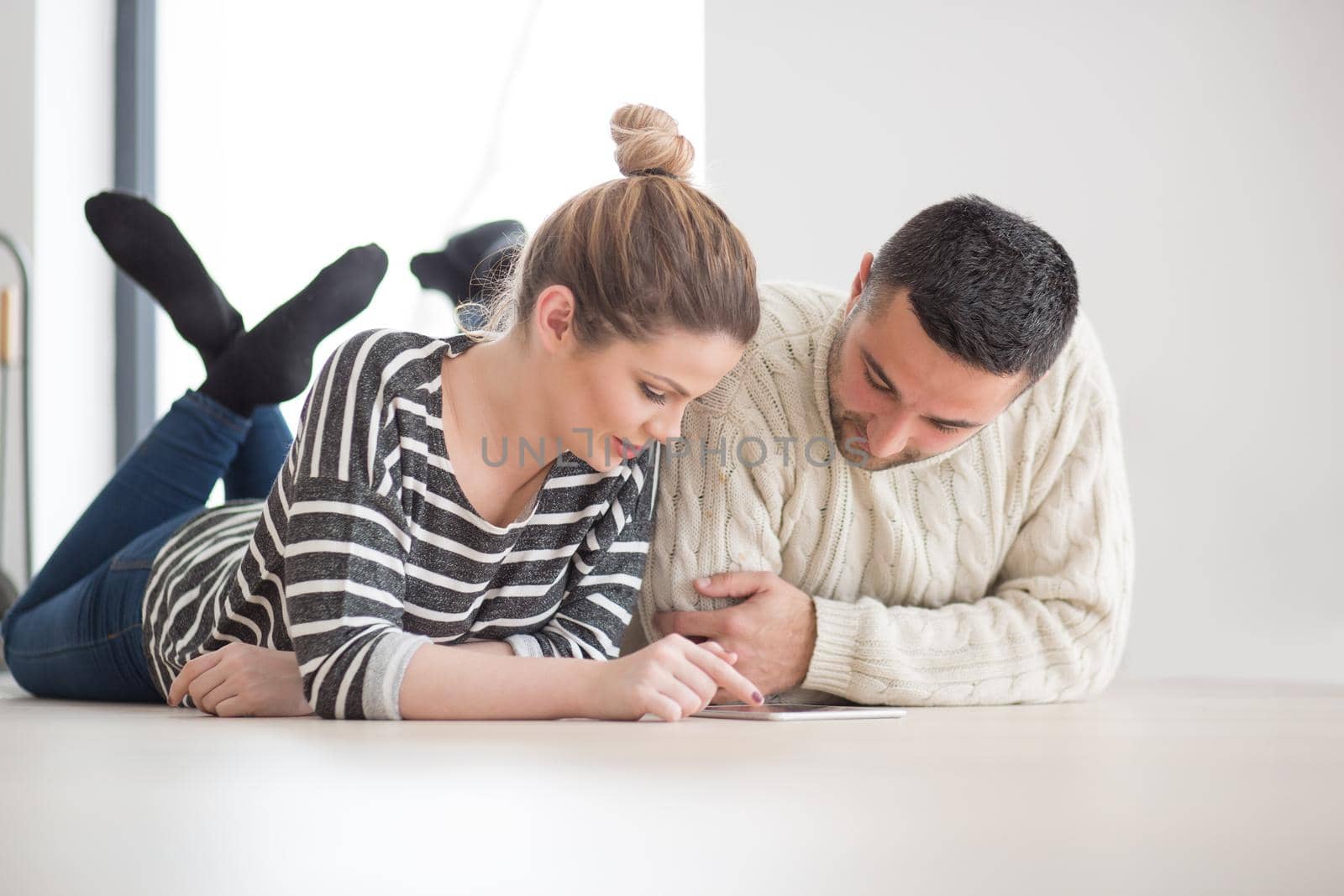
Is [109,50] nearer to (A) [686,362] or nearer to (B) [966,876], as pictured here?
(A) [686,362]

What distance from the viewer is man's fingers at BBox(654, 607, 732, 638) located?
140 cm

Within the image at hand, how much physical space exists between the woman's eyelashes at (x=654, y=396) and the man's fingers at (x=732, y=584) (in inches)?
12.0

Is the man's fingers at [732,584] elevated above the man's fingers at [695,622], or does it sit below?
above

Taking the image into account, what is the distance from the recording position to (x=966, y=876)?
1.63 ft

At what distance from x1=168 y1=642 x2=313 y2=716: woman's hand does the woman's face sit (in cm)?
37

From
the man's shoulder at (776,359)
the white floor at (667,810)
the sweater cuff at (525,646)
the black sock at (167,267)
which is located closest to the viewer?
the white floor at (667,810)

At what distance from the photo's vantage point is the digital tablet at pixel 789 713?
111cm

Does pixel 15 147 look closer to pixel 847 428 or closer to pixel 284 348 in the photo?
pixel 284 348

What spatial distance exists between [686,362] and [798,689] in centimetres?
49

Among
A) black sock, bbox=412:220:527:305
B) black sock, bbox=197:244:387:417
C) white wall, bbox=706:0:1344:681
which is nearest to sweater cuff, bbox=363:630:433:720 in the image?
black sock, bbox=197:244:387:417

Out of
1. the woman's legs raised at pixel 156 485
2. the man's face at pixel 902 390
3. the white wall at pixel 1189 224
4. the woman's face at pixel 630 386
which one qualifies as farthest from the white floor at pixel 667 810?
the white wall at pixel 1189 224

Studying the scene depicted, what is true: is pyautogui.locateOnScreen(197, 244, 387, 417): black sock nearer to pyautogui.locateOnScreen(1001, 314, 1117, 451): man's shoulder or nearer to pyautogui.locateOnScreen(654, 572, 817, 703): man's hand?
pyautogui.locateOnScreen(654, 572, 817, 703): man's hand

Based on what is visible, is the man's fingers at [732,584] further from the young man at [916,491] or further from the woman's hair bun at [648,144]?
the woman's hair bun at [648,144]

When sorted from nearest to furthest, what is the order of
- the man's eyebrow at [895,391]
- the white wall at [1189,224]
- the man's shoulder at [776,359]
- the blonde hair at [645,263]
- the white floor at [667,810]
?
the white floor at [667,810], the blonde hair at [645,263], the man's eyebrow at [895,391], the man's shoulder at [776,359], the white wall at [1189,224]
